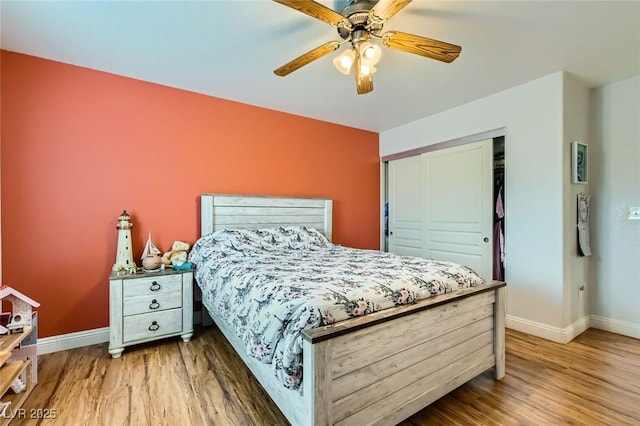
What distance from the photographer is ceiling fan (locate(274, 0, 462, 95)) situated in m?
1.54

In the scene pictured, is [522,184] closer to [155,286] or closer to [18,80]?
[155,286]

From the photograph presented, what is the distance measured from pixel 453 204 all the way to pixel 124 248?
137 inches

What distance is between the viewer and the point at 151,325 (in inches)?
95.7

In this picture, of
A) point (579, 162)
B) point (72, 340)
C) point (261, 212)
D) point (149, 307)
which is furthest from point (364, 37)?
point (72, 340)

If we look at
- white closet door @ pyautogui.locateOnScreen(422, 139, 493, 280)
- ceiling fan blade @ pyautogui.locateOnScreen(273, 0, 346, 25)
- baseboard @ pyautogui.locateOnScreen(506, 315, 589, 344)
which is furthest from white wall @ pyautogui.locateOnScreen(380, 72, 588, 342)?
ceiling fan blade @ pyautogui.locateOnScreen(273, 0, 346, 25)

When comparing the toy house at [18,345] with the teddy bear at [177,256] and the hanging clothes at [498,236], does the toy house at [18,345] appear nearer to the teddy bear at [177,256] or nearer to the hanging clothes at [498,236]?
the teddy bear at [177,256]

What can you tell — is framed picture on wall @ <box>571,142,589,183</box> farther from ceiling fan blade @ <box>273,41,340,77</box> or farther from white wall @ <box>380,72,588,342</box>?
ceiling fan blade @ <box>273,41,340,77</box>

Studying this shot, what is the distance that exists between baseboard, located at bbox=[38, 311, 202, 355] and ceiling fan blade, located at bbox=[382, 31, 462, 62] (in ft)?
10.6

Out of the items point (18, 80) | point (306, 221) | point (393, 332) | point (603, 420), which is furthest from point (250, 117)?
point (603, 420)

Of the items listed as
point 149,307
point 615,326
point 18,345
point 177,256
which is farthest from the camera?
point 615,326

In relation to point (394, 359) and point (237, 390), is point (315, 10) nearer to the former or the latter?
point (394, 359)

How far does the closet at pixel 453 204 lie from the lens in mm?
3246

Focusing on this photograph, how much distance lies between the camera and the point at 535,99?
277 centimetres

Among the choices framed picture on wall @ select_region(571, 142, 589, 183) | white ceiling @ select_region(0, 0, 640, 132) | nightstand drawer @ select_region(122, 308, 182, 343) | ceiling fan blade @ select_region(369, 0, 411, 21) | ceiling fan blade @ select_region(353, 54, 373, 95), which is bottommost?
nightstand drawer @ select_region(122, 308, 182, 343)
